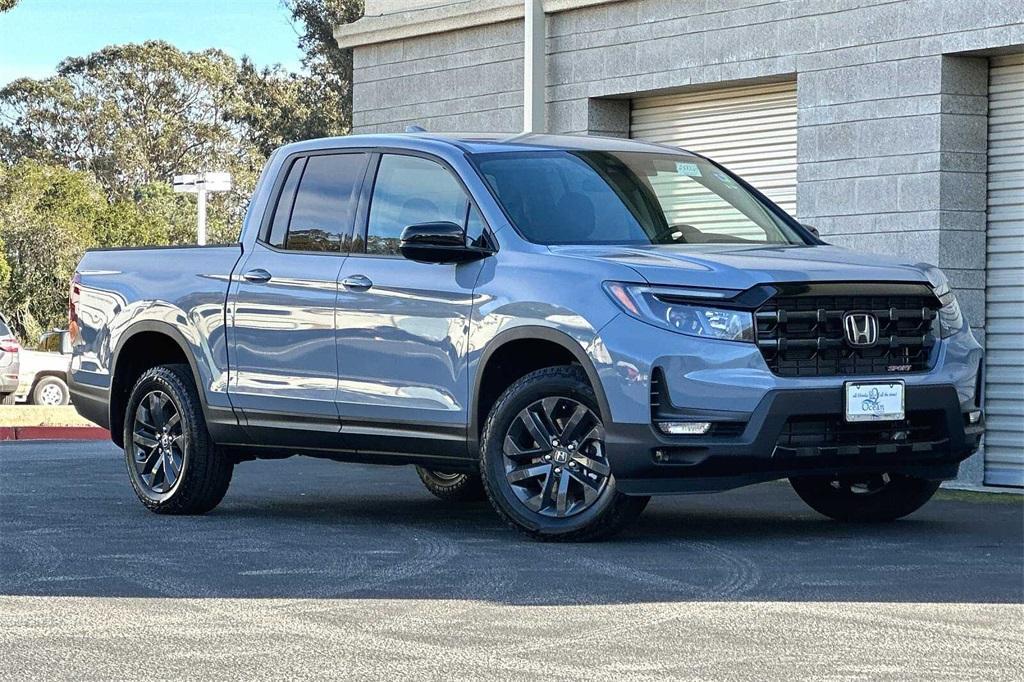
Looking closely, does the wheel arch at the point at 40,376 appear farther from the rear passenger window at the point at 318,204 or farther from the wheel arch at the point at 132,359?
the rear passenger window at the point at 318,204

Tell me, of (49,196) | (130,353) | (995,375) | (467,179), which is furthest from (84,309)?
(49,196)

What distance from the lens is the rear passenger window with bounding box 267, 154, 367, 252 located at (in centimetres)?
1017

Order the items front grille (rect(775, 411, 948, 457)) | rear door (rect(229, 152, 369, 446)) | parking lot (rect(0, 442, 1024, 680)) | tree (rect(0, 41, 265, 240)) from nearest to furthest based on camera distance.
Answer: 1. parking lot (rect(0, 442, 1024, 680))
2. front grille (rect(775, 411, 948, 457))
3. rear door (rect(229, 152, 369, 446))
4. tree (rect(0, 41, 265, 240))

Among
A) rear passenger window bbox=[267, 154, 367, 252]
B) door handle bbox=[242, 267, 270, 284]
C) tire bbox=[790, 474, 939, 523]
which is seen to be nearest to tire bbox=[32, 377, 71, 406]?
rear passenger window bbox=[267, 154, 367, 252]

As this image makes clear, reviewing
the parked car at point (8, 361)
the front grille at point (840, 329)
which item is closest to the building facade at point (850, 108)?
the front grille at point (840, 329)

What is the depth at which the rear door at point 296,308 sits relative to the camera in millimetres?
9945

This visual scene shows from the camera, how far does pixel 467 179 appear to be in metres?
9.62

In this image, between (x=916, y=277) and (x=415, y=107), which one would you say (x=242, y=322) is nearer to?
(x=916, y=277)

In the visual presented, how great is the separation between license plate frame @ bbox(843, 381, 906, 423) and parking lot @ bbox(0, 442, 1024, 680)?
60cm

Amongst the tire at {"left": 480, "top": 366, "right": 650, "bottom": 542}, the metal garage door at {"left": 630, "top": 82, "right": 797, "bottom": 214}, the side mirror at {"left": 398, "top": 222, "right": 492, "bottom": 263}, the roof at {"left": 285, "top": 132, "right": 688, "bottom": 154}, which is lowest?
the tire at {"left": 480, "top": 366, "right": 650, "bottom": 542}

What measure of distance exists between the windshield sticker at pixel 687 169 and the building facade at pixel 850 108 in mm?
3311

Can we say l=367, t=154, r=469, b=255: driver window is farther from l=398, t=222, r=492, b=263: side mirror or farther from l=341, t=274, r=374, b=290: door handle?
l=398, t=222, r=492, b=263: side mirror

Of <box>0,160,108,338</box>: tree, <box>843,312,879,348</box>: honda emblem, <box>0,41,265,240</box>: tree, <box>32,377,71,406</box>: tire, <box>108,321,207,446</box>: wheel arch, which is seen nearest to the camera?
<box>843,312,879,348</box>: honda emblem

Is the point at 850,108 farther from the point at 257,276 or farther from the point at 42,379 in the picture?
the point at 42,379
